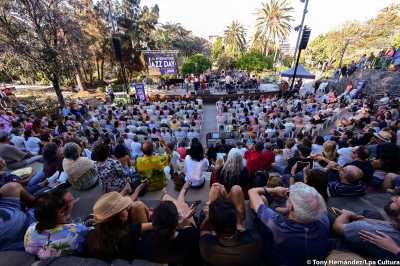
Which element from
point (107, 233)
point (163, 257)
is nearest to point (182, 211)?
point (163, 257)

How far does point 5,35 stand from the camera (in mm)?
11328

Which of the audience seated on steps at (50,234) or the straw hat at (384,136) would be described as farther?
the straw hat at (384,136)

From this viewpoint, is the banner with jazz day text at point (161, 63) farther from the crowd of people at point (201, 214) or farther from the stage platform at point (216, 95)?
the crowd of people at point (201, 214)

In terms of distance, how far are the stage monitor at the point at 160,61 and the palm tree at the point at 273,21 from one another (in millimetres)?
21204

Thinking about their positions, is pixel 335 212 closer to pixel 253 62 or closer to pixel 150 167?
pixel 150 167

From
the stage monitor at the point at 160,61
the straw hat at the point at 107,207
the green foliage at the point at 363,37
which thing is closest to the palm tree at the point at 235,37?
the green foliage at the point at 363,37

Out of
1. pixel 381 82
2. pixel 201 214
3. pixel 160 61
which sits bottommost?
pixel 201 214

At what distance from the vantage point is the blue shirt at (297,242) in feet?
5.57

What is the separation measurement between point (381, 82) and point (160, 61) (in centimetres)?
1523

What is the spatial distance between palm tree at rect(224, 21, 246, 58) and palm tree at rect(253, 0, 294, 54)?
3.51m

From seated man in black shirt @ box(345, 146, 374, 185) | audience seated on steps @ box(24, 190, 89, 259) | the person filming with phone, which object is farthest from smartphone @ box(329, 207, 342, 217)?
audience seated on steps @ box(24, 190, 89, 259)

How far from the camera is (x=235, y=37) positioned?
122 ft

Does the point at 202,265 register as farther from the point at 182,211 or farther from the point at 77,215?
the point at 77,215

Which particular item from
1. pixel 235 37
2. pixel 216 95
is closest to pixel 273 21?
pixel 235 37
